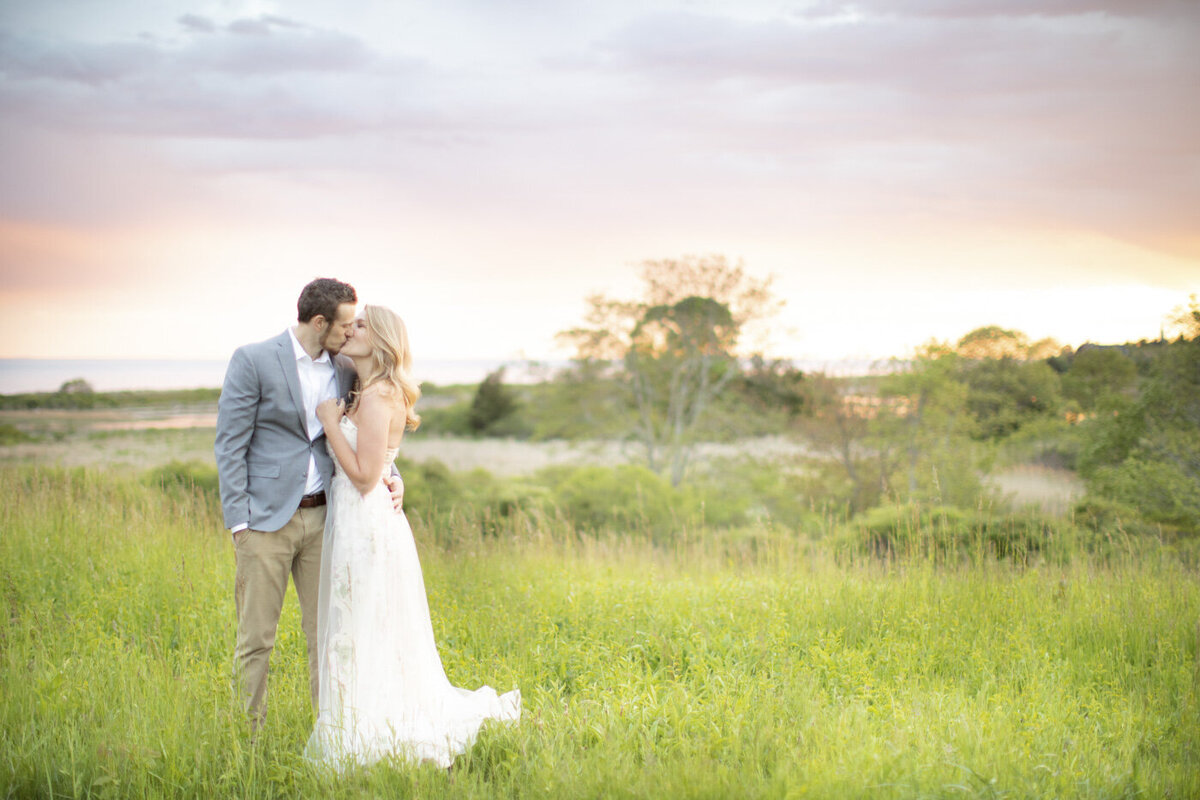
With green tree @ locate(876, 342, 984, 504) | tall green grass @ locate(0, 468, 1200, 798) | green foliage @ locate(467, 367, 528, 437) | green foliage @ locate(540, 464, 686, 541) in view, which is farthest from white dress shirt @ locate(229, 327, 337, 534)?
green foliage @ locate(467, 367, 528, 437)

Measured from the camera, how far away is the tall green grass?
2977 mm

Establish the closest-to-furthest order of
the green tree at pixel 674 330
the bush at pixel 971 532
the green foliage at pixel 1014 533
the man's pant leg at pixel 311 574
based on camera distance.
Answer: the man's pant leg at pixel 311 574, the green foliage at pixel 1014 533, the bush at pixel 971 532, the green tree at pixel 674 330

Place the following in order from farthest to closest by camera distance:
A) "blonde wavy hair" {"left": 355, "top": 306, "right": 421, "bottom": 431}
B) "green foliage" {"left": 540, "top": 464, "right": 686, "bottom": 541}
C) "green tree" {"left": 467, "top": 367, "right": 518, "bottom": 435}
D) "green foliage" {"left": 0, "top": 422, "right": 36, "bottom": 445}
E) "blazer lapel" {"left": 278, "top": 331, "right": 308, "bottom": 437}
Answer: "green tree" {"left": 467, "top": 367, "right": 518, "bottom": 435}
"green foliage" {"left": 0, "top": 422, "right": 36, "bottom": 445}
"green foliage" {"left": 540, "top": 464, "right": 686, "bottom": 541}
"blazer lapel" {"left": 278, "top": 331, "right": 308, "bottom": 437}
"blonde wavy hair" {"left": 355, "top": 306, "right": 421, "bottom": 431}

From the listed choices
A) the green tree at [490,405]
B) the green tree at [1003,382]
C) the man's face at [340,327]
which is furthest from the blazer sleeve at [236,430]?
the green tree at [490,405]

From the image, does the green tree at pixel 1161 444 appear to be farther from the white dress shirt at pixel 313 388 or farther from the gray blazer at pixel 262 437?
the gray blazer at pixel 262 437

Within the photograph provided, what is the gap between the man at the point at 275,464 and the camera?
11.3 feet

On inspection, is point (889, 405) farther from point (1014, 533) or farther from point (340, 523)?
point (340, 523)

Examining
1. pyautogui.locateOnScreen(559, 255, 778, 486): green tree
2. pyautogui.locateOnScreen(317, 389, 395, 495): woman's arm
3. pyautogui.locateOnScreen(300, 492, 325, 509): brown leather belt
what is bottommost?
pyautogui.locateOnScreen(300, 492, 325, 509): brown leather belt

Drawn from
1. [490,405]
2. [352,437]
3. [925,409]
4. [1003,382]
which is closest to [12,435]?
[352,437]

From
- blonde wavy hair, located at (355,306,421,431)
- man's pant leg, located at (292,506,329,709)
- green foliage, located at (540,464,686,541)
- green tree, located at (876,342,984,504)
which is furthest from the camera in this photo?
green tree, located at (876,342,984,504)

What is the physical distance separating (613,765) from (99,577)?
183 inches

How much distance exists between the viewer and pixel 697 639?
182 inches

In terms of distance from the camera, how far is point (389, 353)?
344cm

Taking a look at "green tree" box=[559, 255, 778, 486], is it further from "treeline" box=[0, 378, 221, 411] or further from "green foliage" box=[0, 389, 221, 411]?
"treeline" box=[0, 378, 221, 411]
